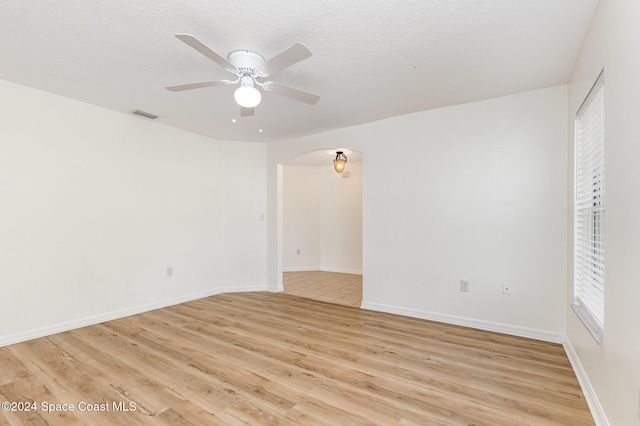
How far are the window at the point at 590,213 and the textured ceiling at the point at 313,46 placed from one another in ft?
1.75

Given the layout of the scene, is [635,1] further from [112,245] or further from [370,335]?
[112,245]

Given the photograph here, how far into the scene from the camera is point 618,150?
1.56 m

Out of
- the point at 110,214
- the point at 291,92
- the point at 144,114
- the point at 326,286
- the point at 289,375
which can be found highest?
the point at 144,114

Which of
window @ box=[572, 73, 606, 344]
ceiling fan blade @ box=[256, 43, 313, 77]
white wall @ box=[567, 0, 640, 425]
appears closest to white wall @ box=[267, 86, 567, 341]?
window @ box=[572, 73, 606, 344]

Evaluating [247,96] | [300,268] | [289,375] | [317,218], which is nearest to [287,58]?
[247,96]

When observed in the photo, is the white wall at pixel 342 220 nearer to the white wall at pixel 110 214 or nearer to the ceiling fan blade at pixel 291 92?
the white wall at pixel 110 214

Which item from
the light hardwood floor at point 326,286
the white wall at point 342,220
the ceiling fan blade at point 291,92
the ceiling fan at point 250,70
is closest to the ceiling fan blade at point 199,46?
the ceiling fan at point 250,70

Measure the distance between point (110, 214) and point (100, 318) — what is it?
48.2 inches

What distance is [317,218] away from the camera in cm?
718

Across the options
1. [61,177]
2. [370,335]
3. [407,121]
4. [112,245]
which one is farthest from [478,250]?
[61,177]

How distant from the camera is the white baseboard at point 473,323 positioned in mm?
2955

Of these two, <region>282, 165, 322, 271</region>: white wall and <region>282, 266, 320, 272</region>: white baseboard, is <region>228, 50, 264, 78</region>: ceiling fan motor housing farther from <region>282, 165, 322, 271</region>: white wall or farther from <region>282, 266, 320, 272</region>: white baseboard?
<region>282, 266, 320, 272</region>: white baseboard

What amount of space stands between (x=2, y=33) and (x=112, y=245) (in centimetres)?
228

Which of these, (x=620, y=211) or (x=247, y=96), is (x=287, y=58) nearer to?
(x=247, y=96)
